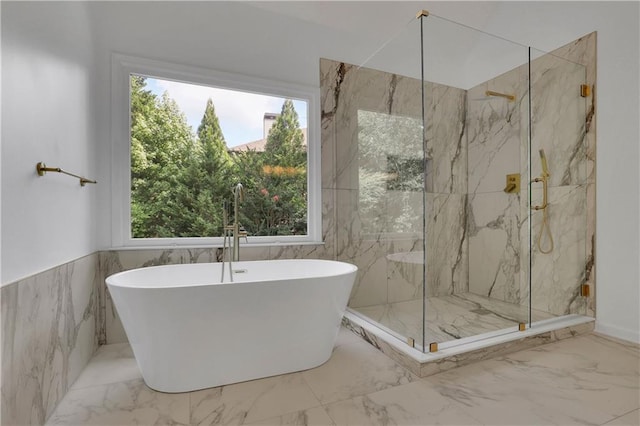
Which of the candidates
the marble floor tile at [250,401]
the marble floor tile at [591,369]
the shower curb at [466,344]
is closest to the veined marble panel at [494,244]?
the shower curb at [466,344]

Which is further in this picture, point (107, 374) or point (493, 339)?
point (493, 339)

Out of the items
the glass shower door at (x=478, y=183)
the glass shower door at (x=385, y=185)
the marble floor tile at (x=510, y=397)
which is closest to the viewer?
the marble floor tile at (x=510, y=397)

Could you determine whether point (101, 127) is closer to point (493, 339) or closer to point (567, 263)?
point (493, 339)

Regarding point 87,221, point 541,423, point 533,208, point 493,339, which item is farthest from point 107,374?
point 533,208

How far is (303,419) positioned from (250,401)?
0.97ft

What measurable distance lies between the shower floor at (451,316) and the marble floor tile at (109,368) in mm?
1559

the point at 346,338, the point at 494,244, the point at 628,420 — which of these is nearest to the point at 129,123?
the point at 346,338

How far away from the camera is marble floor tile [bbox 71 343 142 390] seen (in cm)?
173

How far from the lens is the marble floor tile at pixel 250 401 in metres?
1.42

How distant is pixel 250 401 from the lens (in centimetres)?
154

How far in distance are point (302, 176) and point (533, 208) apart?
1.90 metres

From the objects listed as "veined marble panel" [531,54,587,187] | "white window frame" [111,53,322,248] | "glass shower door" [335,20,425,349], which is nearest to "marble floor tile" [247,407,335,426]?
"glass shower door" [335,20,425,349]

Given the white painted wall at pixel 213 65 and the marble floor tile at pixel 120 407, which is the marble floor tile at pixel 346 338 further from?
the white painted wall at pixel 213 65

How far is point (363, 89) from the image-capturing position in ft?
8.57
